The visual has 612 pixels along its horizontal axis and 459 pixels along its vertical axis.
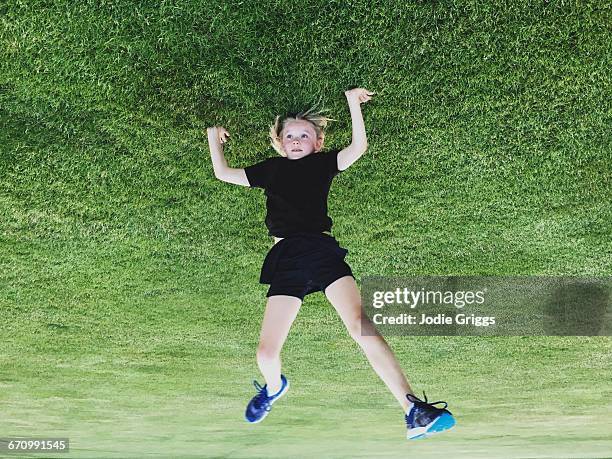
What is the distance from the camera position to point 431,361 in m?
2.85

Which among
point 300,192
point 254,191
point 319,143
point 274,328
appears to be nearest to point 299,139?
point 319,143

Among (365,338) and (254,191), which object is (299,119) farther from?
(365,338)

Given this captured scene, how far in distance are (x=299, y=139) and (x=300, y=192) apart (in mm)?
177

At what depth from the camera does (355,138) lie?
2.16 metres

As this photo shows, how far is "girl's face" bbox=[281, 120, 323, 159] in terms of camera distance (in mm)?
2271

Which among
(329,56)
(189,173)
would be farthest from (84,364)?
(329,56)

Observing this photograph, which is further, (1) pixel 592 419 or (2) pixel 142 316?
(1) pixel 592 419

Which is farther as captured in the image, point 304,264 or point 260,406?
point 260,406

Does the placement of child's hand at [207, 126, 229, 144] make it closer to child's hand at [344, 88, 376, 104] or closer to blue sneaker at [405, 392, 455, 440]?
child's hand at [344, 88, 376, 104]

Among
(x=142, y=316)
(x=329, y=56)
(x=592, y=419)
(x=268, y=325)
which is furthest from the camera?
(x=592, y=419)

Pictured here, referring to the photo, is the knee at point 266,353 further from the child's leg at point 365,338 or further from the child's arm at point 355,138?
the child's arm at point 355,138

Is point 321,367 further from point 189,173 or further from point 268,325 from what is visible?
point 189,173

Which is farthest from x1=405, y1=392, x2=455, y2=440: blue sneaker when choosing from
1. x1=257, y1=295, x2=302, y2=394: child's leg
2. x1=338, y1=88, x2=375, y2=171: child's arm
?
x1=338, y1=88, x2=375, y2=171: child's arm

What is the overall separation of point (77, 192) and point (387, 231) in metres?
1.06
